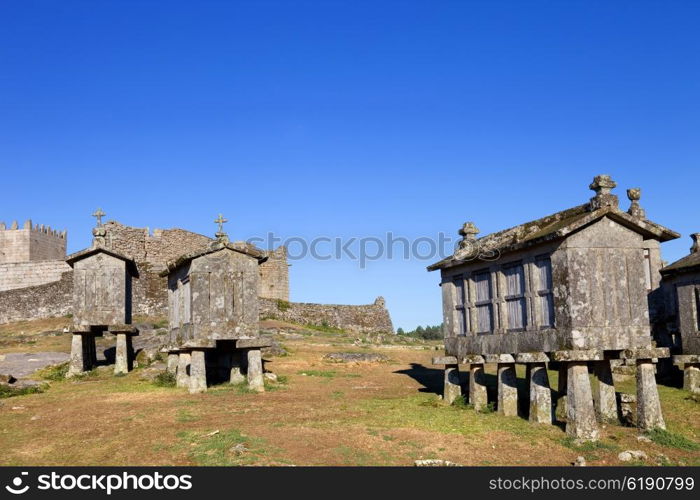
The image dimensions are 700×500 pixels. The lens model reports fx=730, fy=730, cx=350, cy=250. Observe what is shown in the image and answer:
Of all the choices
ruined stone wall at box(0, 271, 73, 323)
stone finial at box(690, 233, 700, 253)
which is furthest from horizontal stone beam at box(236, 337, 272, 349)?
ruined stone wall at box(0, 271, 73, 323)

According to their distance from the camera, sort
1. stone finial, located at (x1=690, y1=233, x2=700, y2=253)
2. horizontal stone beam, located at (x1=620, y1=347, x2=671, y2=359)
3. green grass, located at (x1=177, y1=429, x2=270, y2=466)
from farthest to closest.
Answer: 1. stone finial, located at (x1=690, y1=233, x2=700, y2=253)
2. horizontal stone beam, located at (x1=620, y1=347, x2=671, y2=359)
3. green grass, located at (x1=177, y1=429, x2=270, y2=466)

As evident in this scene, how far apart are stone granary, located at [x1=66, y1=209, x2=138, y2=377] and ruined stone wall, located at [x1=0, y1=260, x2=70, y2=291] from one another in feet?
96.6

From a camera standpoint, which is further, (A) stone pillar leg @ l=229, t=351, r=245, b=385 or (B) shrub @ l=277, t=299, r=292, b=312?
(B) shrub @ l=277, t=299, r=292, b=312

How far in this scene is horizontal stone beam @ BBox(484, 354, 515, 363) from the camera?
17984 millimetres

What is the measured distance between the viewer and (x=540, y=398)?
56.6ft

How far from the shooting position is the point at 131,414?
17906 mm

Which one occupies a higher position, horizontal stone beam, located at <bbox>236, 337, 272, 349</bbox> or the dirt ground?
horizontal stone beam, located at <bbox>236, 337, 272, 349</bbox>

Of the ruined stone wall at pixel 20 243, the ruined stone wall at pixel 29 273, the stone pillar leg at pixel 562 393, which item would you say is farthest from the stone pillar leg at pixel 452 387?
the ruined stone wall at pixel 20 243

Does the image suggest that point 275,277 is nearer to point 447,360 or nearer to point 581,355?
point 447,360

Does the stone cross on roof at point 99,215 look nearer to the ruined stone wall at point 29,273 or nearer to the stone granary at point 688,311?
the stone granary at point 688,311

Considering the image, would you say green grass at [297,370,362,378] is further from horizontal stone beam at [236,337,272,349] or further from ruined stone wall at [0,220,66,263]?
ruined stone wall at [0,220,66,263]

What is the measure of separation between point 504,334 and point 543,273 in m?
2.12
